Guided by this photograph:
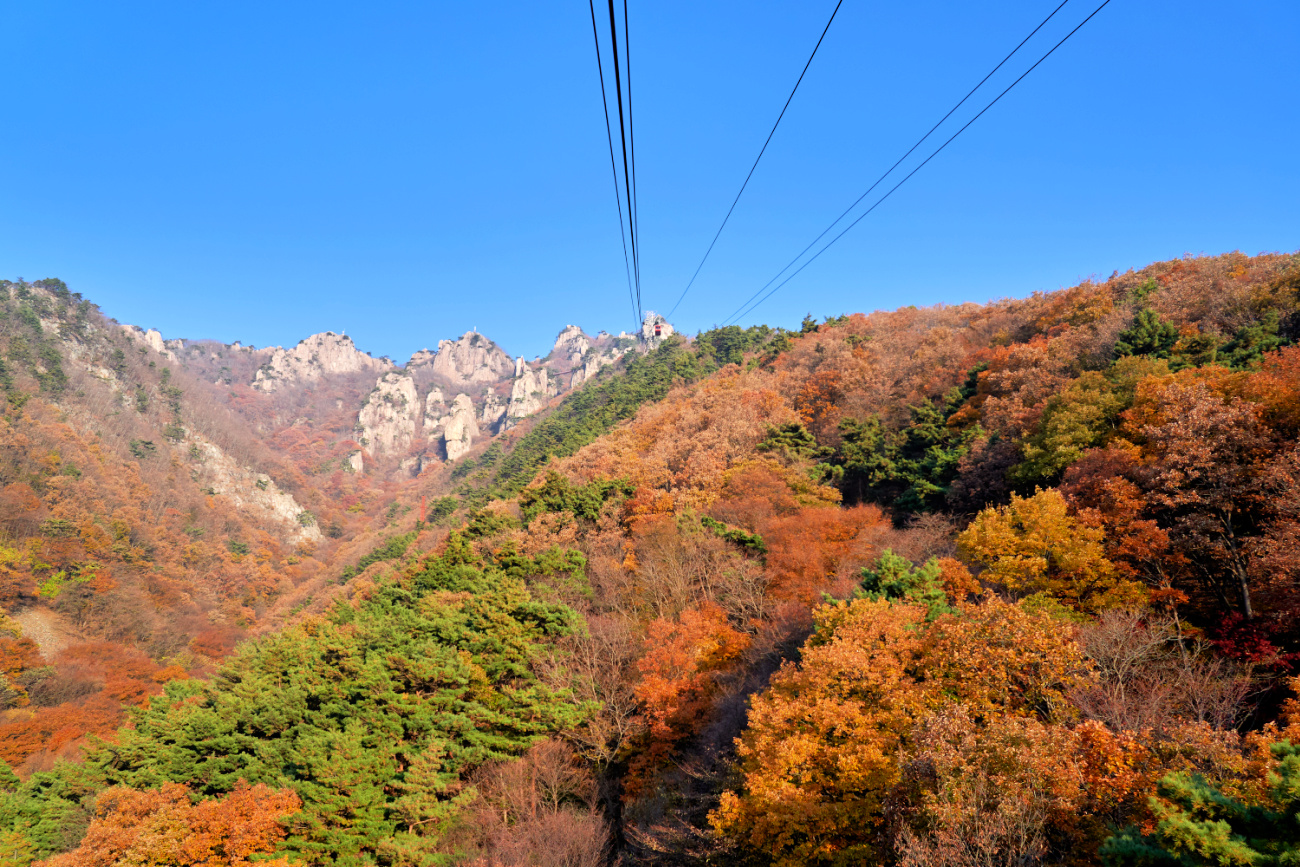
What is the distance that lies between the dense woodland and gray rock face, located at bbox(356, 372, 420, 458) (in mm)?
126474

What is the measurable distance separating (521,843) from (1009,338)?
4677 cm

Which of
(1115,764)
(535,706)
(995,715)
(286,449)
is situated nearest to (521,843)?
(535,706)

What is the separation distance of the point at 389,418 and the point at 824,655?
188 m

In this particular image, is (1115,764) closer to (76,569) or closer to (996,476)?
(996,476)

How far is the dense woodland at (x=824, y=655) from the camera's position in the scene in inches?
428

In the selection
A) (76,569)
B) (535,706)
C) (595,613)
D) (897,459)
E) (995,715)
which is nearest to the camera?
(995,715)

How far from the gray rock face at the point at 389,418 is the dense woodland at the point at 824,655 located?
126 metres

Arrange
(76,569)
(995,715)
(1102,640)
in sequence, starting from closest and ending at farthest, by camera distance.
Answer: (995,715), (1102,640), (76,569)

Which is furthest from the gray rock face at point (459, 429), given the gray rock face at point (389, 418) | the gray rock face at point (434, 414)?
the gray rock face at point (389, 418)

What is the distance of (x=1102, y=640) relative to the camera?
14.0 m

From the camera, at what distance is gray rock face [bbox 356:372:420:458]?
575 feet

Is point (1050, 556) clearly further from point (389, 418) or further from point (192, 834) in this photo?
point (389, 418)

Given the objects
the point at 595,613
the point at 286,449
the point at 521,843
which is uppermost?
the point at 286,449

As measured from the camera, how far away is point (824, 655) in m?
14.7
